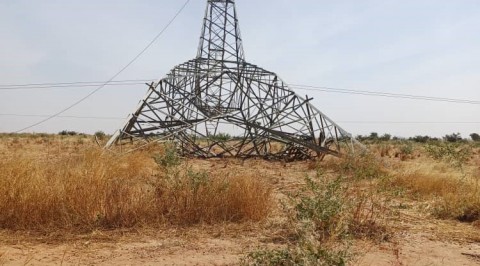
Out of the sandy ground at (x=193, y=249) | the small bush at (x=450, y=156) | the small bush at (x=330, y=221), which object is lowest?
the sandy ground at (x=193, y=249)

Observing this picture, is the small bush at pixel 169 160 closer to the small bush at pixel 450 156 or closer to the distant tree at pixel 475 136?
the small bush at pixel 450 156

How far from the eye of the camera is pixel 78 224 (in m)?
6.34

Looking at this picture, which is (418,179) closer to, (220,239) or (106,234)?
(220,239)

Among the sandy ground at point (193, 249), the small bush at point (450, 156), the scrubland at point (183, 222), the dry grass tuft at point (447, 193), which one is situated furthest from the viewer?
the small bush at point (450, 156)

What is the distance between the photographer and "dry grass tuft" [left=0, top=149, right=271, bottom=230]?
6281 mm

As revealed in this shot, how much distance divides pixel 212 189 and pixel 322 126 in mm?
13529

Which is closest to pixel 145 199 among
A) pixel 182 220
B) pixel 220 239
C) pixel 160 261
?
pixel 182 220

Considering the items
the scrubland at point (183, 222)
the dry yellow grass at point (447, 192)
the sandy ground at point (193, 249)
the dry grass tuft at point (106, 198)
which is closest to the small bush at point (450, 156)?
the dry yellow grass at point (447, 192)

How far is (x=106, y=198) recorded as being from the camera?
21.5 feet

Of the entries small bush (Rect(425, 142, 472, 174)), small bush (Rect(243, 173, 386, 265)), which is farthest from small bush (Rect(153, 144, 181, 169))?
small bush (Rect(425, 142, 472, 174))

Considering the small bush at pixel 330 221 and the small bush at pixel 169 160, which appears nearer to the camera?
the small bush at pixel 330 221

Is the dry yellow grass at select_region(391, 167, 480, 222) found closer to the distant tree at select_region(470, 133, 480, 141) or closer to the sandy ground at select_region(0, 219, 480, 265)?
the sandy ground at select_region(0, 219, 480, 265)

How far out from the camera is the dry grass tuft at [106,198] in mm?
6281

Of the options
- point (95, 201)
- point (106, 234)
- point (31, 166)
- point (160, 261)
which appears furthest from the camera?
point (31, 166)
